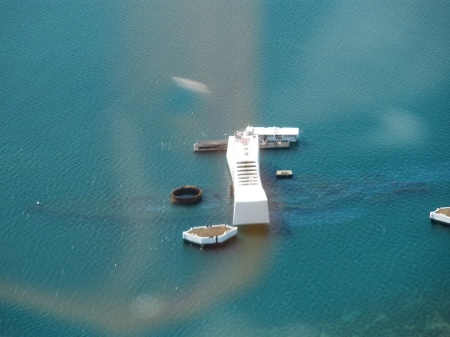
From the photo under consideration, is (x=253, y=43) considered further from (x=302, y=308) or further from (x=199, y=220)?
(x=302, y=308)

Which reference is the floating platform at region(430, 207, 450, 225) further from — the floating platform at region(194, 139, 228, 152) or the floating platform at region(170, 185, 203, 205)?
the floating platform at region(194, 139, 228, 152)

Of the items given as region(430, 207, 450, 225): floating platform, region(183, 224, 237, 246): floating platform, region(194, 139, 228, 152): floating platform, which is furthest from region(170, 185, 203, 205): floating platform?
region(430, 207, 450, 225): floating platform

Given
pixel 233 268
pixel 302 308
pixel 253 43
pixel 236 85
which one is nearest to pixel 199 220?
pixel 233 268

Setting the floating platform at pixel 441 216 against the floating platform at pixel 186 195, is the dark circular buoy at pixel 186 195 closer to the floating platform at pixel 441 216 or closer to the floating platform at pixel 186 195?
the floating platform at pixel 186 195

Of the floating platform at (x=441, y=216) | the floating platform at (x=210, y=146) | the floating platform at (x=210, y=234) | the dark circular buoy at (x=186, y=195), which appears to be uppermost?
the floating platform at (x=210, y=146)

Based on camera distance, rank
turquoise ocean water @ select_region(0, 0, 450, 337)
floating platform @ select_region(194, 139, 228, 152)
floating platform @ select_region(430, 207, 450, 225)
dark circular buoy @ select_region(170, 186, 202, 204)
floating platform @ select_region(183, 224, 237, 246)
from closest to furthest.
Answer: turquoise ocean water @ select_region(0, 0, 450, 337) → floating platform @ select_region(183, 224, 237, 246) → floating platform @ select_region(430, 207, 450, 225) → dark circular buoy @ select_region(170, 186, 202, 204) → floating platform @ select_region(194, 139, 228, 152)

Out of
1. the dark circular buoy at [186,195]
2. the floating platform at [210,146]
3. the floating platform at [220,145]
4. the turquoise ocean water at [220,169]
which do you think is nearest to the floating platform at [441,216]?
the turquoise ocean water at [220,169]

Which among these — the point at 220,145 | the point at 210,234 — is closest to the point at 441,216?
the point at 210,234
